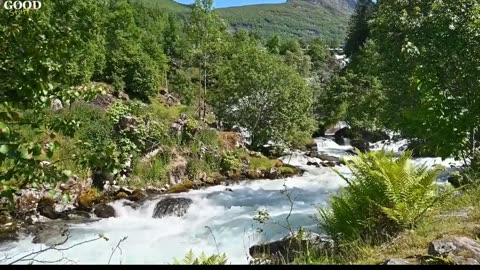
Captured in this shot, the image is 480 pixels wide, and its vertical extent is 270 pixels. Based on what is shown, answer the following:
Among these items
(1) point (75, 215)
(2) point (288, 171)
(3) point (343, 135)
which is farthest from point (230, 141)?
(3) point (343, 135)

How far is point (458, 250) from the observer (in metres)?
3.56

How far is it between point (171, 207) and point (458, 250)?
1399 centimetres

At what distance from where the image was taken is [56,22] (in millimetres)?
3619

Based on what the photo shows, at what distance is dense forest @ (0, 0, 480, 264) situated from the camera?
315cm

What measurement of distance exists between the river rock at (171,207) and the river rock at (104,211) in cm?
153

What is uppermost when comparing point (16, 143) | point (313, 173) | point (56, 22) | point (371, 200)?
point (56, 22)

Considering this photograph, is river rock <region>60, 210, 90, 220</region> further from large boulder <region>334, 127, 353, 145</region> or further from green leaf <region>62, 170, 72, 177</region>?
large boulder <region>334, 127, 353, 145</region>

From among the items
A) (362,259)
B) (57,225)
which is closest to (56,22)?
(362,259)

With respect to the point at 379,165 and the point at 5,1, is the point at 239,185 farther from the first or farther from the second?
the point at 5,1

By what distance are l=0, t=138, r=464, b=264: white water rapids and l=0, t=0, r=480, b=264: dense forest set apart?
5.66 feet

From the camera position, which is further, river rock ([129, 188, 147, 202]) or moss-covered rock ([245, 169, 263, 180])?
moss-covered rock ([245, 169, 263, 180])

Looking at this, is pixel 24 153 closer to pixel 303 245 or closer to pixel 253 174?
pixel 303 245

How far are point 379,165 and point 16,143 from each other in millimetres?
3993

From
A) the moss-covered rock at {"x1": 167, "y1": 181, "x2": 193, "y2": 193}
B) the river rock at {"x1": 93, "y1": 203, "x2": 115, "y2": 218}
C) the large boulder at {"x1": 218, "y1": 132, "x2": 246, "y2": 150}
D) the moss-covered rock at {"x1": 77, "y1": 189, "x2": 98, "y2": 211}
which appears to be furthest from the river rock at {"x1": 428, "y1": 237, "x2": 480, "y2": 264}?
the large boulder at {"x1": 218, "y1": 132, "x2": 246, "y2": 150}
